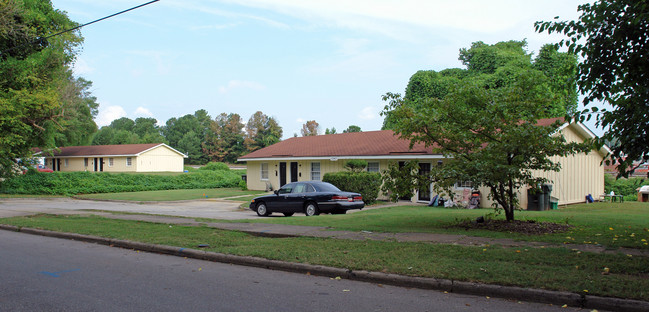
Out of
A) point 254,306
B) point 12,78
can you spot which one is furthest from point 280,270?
point 12,78

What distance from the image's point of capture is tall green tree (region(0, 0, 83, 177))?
28688mm

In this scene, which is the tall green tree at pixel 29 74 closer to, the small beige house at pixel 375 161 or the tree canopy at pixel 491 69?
the small beige house at pixel 375 161

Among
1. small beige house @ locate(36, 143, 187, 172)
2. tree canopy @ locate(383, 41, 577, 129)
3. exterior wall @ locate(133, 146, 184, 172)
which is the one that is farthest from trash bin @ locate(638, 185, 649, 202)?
exterior wall @ locate(133, 146, 184, 172)

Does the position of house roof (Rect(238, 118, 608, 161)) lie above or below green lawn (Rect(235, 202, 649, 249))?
above

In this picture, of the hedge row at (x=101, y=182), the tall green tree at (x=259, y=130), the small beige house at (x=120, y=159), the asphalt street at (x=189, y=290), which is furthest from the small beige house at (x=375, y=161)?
the tall green tree at (x=259, y=130)

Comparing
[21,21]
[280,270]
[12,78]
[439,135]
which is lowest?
[280,270]

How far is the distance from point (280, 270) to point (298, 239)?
2.54m

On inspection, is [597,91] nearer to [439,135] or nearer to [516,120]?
[516,120]

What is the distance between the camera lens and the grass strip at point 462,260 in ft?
20.2

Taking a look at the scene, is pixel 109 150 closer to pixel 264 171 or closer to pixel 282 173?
pixel 264 171

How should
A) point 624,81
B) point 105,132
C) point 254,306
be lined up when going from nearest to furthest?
point 254,306 < point 624,81 < point 105,132

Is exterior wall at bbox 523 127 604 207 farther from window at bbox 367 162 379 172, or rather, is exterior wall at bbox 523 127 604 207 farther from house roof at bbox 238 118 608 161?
window at bbox 367 162 379 172

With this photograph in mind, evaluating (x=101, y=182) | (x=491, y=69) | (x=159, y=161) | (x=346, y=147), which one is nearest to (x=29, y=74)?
(x=101, y=182)

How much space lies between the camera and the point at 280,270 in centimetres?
809
